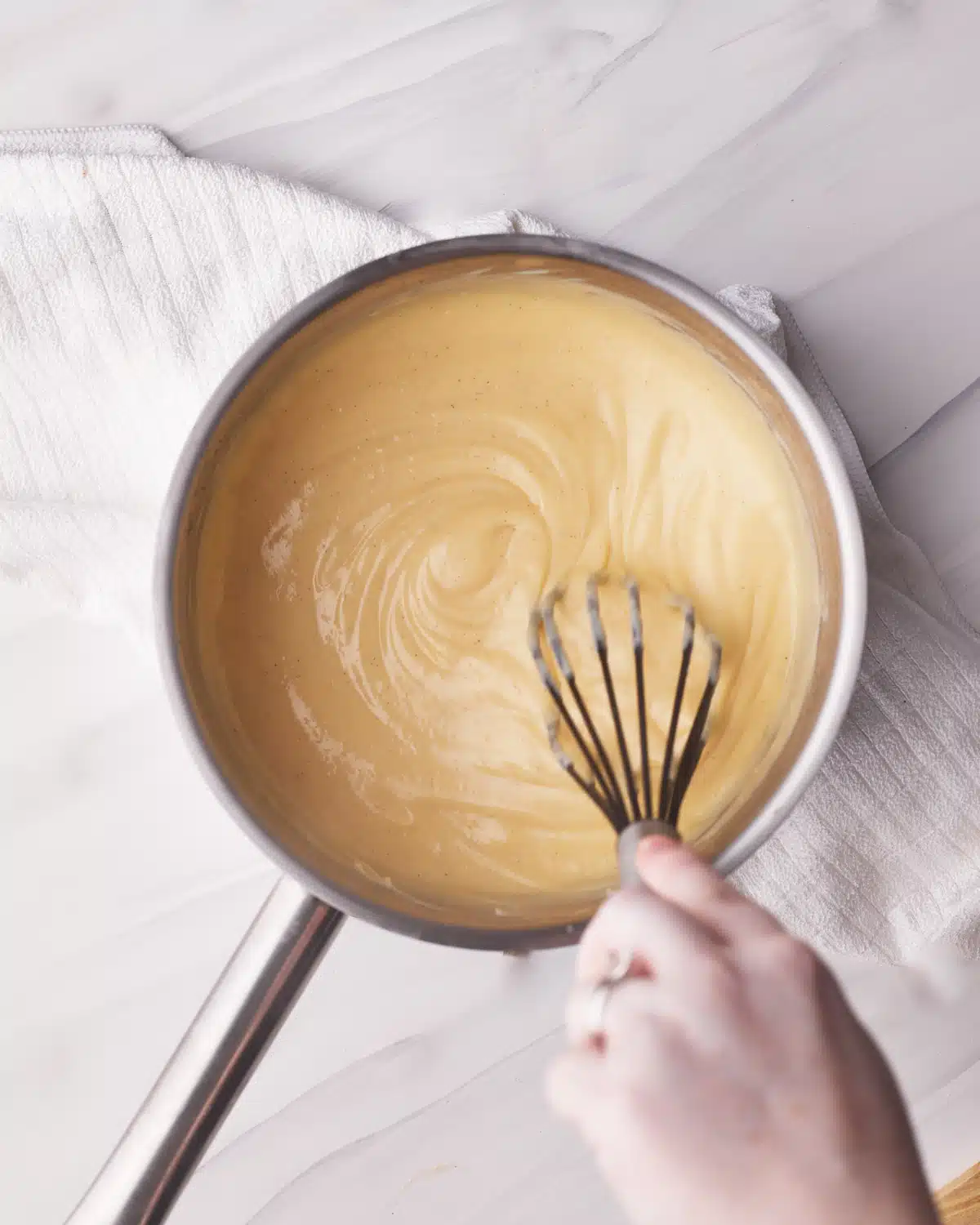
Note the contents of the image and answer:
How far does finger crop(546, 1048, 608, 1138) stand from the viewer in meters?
0.33

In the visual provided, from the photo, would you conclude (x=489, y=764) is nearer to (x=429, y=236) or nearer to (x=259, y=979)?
(x=259, y=979)

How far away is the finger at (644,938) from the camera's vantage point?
0.33 metres

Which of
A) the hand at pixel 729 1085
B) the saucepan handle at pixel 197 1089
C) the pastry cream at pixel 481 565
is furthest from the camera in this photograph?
the pastry cream at pixel 481 565

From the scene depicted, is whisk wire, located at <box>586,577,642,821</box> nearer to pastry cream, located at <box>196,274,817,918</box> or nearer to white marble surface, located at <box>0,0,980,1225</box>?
pastry cream, located at <box>196,274,817,918</box>

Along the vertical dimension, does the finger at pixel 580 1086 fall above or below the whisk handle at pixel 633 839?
below

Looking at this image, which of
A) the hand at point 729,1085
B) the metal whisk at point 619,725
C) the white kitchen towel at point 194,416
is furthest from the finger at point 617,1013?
the white kitchen towel at point 194,416

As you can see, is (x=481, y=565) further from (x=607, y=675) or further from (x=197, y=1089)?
(x=197, y=1089)

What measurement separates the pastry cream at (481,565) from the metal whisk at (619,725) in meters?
0.01

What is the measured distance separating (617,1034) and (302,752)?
265 millimetres

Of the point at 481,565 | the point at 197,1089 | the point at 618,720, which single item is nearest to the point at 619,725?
the point at 618,720

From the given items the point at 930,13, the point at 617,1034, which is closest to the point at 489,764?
the point at 617,1034

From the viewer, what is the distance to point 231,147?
0.60 m

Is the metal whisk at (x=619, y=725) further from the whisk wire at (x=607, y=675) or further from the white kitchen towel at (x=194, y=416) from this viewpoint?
the white kitchen towel at (x=194, y=416)

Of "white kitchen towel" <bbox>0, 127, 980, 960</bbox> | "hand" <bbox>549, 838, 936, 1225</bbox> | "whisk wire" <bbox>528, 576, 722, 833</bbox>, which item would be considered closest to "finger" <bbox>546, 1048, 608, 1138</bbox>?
"hand" <bbox>549, 838, 936, 1225</bbox>
